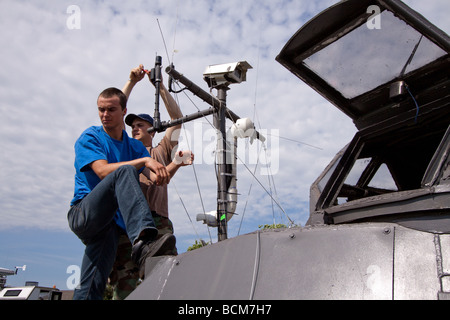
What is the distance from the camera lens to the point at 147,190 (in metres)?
4.01

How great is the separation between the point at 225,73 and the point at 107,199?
356 inches

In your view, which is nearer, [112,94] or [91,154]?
Result: [91,154]

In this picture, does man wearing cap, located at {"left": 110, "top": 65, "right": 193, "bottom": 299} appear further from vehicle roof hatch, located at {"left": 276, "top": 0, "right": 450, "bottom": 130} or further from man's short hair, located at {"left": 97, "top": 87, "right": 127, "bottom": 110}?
vehicle roof hatch, located at {"left": 276, "top": 0, "right": 450, "bottom": 130}

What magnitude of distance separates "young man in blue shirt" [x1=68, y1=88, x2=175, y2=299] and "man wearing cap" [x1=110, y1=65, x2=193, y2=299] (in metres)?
0.22

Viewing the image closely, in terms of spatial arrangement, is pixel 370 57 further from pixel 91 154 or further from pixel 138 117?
pixel 138 117

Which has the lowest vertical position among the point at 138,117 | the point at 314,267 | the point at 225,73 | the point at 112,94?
the point at 314,267

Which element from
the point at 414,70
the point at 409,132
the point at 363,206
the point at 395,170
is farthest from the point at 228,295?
the point at 395,170

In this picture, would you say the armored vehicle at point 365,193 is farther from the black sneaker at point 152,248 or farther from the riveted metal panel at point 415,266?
the black sneaker at point 152,248

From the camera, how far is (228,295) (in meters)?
1.58

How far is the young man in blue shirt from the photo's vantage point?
7.50 ft

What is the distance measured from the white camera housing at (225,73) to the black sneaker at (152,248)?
938 cm

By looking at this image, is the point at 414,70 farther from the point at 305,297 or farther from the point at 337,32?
the point at 305,297

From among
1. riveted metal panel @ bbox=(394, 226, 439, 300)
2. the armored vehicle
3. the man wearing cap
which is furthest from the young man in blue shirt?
riveted metal panel @ bbox=(394, 226, 439, 300)

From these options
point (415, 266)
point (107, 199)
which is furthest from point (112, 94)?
point (415, 266)
